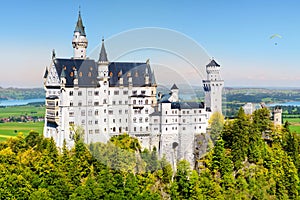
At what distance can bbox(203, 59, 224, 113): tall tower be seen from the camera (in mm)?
39062

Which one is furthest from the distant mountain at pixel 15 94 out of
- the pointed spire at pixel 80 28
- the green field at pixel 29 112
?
the pointed spire at pixel 80 28

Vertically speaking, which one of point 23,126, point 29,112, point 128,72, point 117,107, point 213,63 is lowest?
point 23,126

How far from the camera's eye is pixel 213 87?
39.6m

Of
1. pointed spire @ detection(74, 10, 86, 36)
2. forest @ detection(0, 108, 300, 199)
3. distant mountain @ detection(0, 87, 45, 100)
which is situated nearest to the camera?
forest @ detection(0, 108, 300, 199)

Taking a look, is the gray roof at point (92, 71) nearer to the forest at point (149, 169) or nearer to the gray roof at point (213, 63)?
the forest at point (149, 169)

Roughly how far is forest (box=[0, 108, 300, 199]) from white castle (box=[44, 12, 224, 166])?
919 mm

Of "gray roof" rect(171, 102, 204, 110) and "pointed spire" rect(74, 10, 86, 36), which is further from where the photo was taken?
"pointed spire" rect(74, 10, 86, 36)

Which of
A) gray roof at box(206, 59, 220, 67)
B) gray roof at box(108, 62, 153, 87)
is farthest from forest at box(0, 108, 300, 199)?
gray roof at box(206, 59, 220, 67)

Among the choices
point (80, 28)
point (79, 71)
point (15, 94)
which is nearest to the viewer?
point (79, 71)

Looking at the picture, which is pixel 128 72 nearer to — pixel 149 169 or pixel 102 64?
pixel 102 64

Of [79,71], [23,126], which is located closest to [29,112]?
[23,126]

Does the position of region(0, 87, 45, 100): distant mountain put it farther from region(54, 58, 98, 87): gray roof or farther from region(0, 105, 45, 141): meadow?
region(54, 58, 98, 87): gray roof

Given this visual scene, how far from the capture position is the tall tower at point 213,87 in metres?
39.1

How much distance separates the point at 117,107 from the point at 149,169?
560 centimetres
